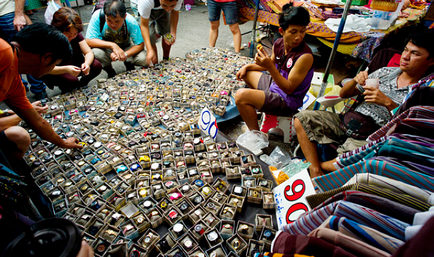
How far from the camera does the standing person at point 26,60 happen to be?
1334 millimetres

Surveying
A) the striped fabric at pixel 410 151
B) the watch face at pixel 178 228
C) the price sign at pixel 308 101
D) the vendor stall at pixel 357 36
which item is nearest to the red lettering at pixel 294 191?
the striped fabric at pixel 410 151

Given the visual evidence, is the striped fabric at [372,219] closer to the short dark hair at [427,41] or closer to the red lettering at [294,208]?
the red lettering at [294,208]

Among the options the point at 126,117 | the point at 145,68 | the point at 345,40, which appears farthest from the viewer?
the point at 345,40

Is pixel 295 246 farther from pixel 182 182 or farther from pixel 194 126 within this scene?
pixel 194 126

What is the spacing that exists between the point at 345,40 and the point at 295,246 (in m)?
3.76

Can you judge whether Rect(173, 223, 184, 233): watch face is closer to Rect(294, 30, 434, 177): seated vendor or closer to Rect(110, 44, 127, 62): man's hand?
Rect(294, 30, 434, 177): seated vendor

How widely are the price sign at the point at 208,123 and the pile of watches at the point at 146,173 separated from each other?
0.06 metres

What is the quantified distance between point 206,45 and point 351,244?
4.64 meters

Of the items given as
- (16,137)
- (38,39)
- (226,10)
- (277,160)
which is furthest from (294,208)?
(226,10)

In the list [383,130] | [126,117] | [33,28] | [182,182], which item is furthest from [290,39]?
[33,28]

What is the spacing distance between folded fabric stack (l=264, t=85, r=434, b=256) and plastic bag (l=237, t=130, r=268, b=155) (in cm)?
98

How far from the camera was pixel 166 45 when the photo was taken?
3.71 meters

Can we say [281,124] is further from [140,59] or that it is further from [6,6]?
[6,6]

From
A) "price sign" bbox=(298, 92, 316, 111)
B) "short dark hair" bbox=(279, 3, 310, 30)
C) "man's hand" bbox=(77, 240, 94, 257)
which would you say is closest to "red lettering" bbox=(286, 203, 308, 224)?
"man's hand" bbox=(77, 240, 94, 257)
